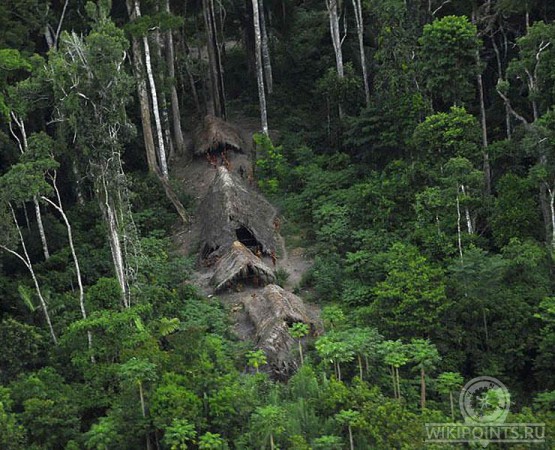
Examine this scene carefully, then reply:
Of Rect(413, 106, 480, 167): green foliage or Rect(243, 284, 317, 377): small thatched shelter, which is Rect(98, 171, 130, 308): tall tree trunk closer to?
Rect(243, 284, 317, 377): small thatched shelter

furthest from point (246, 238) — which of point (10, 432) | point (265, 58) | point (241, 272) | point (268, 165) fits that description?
point (265, 58)

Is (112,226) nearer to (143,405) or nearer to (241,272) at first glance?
(241,272)

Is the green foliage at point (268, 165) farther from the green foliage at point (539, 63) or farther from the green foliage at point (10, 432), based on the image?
the green foliage at point (10, 432)

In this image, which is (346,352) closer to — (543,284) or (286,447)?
(286,447)

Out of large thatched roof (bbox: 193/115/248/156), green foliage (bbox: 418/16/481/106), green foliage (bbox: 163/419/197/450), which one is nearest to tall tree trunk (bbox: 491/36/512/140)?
green foliage (bbox: 418/16/481/106)

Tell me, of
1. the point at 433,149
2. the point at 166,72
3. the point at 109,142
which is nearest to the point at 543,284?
the point at 433,149

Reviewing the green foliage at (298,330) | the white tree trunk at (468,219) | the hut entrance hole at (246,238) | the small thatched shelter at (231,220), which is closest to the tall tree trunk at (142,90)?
the small thatched shelter at (231,220)
